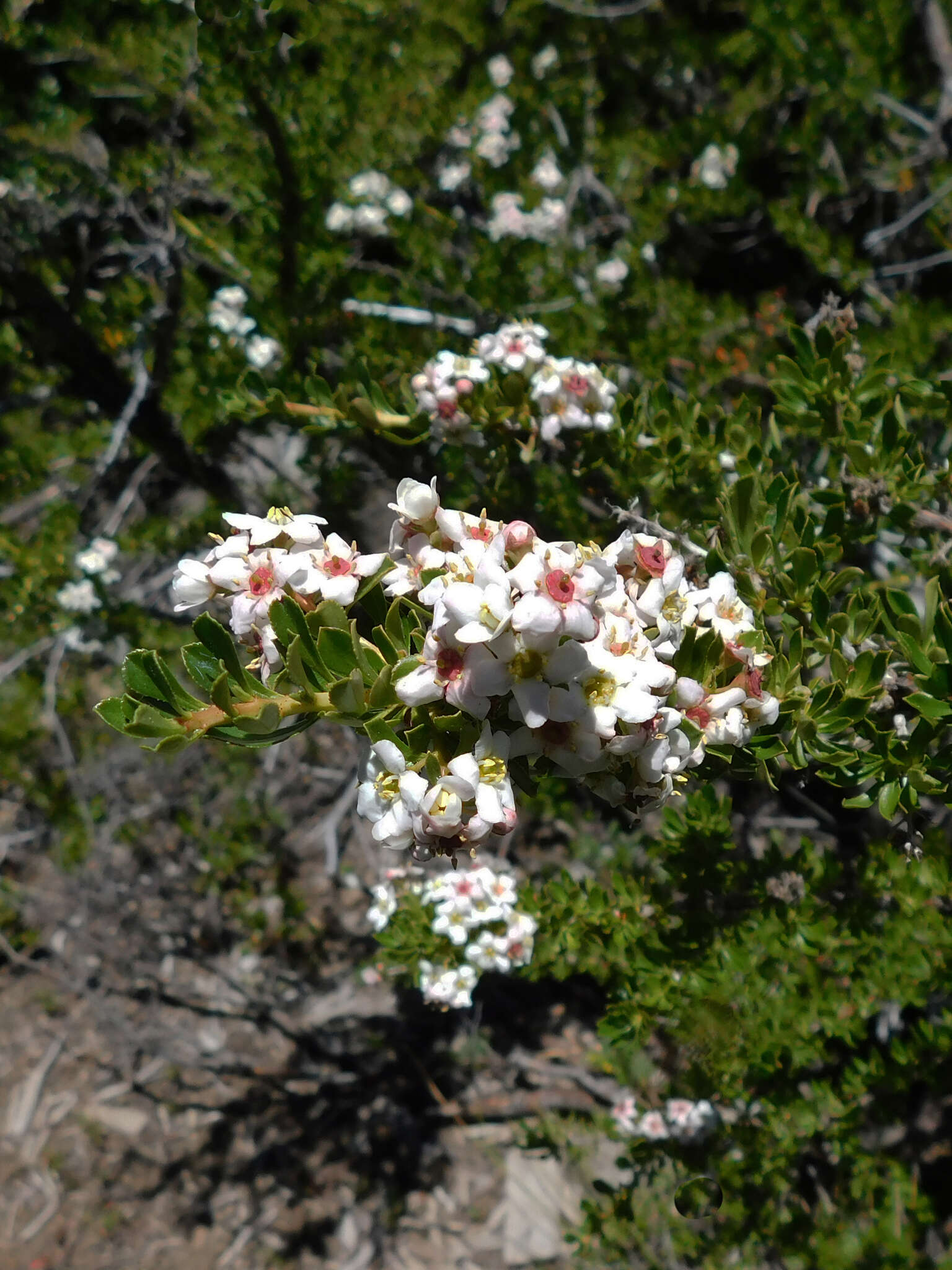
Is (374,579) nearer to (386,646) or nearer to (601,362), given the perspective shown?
(386,646)

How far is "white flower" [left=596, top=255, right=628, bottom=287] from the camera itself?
4422 mm

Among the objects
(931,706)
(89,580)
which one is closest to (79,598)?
(89,580)

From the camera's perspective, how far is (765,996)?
2.35m

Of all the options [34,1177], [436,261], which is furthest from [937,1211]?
[436,261]

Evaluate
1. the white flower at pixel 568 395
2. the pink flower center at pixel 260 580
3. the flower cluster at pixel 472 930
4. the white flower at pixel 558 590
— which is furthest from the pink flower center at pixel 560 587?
the flower cluster at pixel 472 930

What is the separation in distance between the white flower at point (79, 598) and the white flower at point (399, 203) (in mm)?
2557

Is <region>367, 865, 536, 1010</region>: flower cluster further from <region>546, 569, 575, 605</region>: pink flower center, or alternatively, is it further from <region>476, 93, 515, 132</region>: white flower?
<region>476, 93, 515, 132</region>: white flower

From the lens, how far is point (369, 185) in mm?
4434

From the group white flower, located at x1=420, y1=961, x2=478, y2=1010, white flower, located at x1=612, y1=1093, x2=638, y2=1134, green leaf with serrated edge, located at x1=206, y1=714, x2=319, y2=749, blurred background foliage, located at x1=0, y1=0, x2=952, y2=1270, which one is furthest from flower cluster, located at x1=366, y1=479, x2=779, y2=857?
white flower, located at x1=612, y1=1093, x2=638, y2=1134

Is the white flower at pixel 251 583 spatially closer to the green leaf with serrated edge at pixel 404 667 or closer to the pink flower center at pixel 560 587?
the green leaf with serrated edge at pixel 404 667

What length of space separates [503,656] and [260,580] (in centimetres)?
42

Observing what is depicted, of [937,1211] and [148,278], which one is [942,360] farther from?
[148,278]

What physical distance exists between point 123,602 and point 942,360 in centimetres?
391

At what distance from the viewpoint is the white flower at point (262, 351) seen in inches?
140
